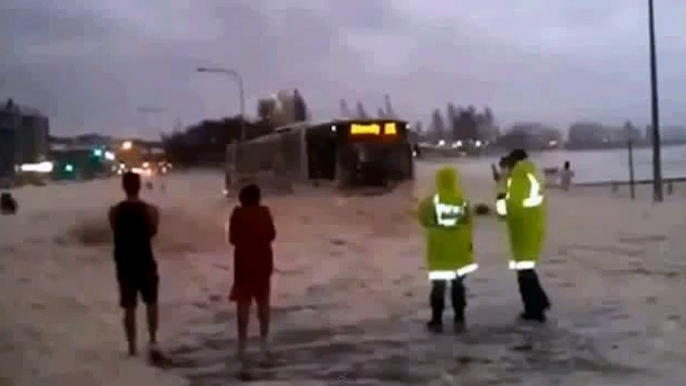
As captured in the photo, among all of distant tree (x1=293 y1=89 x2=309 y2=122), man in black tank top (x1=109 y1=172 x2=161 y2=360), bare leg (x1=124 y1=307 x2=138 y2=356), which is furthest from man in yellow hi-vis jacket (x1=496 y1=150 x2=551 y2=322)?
distant tree (x1=293 y1=89 x2=309 y2=122)

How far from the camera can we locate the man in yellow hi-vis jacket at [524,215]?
13070 millimetres

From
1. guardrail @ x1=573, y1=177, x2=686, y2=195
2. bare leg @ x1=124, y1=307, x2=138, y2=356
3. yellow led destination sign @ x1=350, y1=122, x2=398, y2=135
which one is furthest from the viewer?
guardrail @ x1=573, y1=177, x2=686, y2=195

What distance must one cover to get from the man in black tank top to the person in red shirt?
0.93 meters

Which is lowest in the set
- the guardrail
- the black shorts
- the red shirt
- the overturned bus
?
the guardrail

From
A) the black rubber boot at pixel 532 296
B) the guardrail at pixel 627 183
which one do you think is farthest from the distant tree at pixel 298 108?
the black rubber boot at pixel 532 296

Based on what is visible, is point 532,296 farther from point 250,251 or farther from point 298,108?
point 298,108

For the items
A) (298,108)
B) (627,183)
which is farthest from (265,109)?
(627,183)

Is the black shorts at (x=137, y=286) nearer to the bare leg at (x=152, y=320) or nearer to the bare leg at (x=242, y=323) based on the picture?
the bare leg at (x=152, y=320)

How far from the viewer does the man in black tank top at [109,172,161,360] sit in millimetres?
11656

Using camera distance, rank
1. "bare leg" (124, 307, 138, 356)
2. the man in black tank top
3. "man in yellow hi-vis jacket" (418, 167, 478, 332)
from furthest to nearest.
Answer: "man in yellow hi-vis jacket" (418, 167, 478, 332) → "bare leg" (124, 307, 138, 356) → the man in black tank top

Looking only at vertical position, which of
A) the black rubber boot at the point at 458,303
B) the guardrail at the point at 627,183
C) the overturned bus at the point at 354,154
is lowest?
the guardrail at the point at 627,183

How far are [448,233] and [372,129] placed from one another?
3040 cm

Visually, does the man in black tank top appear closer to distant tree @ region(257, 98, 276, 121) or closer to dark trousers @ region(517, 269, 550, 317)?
dark trousers @ region(517, 269, 550, 317)

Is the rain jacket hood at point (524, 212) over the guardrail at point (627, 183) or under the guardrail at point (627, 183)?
over
